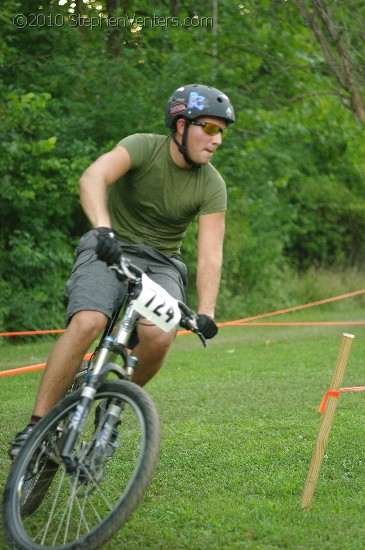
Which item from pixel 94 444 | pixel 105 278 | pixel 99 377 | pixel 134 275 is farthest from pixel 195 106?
pixel 94 444

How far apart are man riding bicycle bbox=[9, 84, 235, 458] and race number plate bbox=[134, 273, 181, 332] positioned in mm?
407

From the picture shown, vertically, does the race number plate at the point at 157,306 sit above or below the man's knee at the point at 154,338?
above

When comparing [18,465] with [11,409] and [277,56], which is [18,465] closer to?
[11,409]

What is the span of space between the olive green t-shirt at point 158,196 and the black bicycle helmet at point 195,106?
0.34 ft

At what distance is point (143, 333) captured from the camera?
14.5 ft

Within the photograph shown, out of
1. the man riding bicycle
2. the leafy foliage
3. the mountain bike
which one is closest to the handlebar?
the mountain bike

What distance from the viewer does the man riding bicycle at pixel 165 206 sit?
4.39 meters

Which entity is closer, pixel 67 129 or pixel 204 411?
pixel 204 411

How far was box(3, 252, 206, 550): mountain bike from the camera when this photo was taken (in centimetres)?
352

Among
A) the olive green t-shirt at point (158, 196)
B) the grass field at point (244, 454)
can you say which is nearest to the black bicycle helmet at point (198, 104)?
the olive green t-shirt at point (158, 196)

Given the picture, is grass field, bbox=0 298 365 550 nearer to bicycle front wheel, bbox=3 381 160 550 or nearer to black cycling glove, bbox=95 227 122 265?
bicycle front wheel, bbox=3 381 160 550

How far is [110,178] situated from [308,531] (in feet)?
5.97

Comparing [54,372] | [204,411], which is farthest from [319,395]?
[54,372]

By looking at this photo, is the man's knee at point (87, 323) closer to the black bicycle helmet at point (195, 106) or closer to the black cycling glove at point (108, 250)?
the black cycling glove at point (108, 250)
